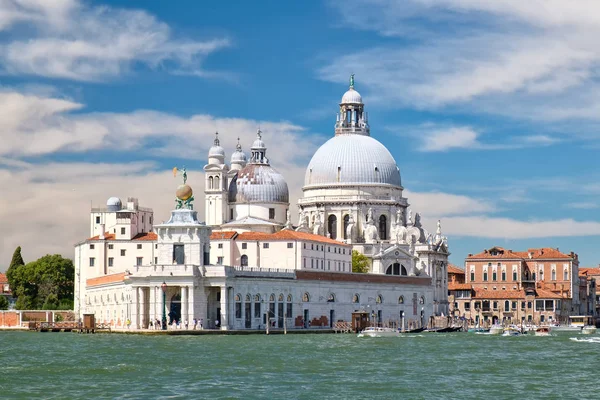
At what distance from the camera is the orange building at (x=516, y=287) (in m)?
134

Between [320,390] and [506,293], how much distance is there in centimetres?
9188

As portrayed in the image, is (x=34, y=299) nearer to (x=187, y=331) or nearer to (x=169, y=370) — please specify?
(x=187, y=331)

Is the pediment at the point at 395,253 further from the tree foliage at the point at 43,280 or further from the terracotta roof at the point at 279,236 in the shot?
the tree foliage at the point at 43,280

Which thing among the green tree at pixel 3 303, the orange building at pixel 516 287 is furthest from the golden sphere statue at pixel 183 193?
the orange building at pixel 516 287

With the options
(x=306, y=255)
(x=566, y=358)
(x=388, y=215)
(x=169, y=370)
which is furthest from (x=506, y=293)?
(x=169, y=370)

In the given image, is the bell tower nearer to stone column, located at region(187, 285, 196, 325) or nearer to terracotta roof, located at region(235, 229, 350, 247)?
terracotta roof, located at region(235, 229, 350, 247)

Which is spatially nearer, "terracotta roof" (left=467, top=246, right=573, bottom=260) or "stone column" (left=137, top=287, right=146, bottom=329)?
"stone column" (left=137, top=287, right=146, bottom=329)

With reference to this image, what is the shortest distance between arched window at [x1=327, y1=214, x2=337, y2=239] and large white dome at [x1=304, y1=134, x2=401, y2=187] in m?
2.91

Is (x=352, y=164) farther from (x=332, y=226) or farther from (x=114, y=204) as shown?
(x=114, y=204)

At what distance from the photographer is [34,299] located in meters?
115

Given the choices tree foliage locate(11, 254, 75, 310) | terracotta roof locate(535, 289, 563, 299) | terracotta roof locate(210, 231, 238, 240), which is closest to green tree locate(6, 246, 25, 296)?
tree foliage locate(11, 254, 75, 310)

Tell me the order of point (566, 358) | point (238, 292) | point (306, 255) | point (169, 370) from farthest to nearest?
point (306, 255), point (238, 292), point (566, 358), point (169, 370)

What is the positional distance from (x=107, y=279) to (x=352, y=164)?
27.8 meters

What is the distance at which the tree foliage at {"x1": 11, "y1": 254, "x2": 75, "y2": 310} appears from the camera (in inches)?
4528
